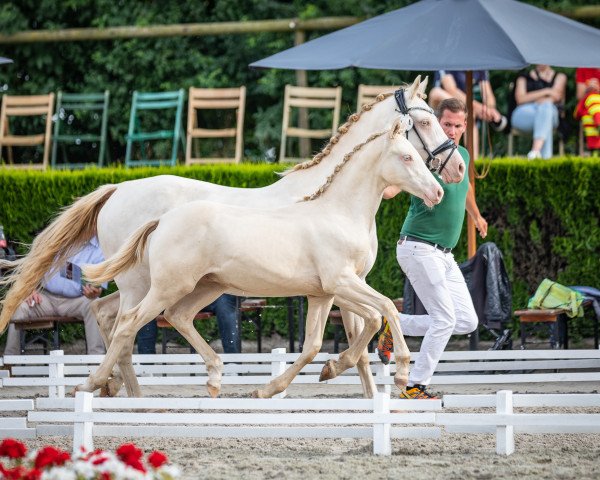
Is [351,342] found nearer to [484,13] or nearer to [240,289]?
[240,289]

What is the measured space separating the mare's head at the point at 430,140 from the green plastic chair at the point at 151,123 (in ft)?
22.7

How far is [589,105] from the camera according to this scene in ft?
42.3

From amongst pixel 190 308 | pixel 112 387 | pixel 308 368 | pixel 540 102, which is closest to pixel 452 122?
pixel 308 368

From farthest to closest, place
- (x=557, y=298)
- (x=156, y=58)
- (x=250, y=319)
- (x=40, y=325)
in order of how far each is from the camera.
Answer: (x=156, y=58) → (x=250, y=319) → (x=40, y=325) → (x=557, y=298)

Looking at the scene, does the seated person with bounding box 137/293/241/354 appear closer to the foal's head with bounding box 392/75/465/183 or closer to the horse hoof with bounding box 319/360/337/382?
the horse hoof with bounding box 319/360/337/382

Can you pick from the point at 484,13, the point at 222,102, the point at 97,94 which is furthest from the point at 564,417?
the point at 97,94

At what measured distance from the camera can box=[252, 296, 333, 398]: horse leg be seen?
677cm

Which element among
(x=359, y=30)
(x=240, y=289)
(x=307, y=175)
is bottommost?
(x=240, y=289)

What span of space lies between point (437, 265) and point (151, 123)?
8675mm

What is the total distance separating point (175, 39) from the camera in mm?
15562

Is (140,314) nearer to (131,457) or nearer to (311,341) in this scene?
(311,341)

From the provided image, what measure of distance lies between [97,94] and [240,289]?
351 inches

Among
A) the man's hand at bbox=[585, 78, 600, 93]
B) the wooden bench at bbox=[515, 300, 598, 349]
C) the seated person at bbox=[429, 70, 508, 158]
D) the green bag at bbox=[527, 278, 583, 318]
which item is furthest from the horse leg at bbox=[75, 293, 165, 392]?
the man's hand at bbox=[585, 78, 600, 93]

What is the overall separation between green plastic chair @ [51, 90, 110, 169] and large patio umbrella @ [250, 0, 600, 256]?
17.3ft
